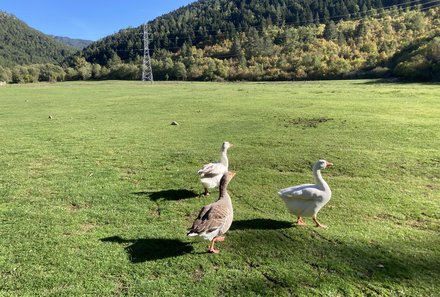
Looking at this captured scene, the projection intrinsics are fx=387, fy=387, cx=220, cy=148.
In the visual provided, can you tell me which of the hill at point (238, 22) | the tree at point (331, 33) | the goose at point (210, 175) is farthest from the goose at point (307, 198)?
the hill at point (238, 22)

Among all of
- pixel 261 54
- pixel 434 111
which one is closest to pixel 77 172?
pixel 434 111

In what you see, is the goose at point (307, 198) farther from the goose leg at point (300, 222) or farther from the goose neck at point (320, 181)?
the goose leg at point (300, 222)

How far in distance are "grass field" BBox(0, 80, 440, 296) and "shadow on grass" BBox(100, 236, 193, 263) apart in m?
0.04

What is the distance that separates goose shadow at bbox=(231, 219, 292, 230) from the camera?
8.36 meters

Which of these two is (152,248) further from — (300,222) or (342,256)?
(342,256)

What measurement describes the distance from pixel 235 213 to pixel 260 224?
84cm

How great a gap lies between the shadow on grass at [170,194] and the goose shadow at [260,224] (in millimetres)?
2290

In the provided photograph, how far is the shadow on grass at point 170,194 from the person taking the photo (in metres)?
10.4

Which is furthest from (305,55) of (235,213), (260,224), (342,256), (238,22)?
(342,256)

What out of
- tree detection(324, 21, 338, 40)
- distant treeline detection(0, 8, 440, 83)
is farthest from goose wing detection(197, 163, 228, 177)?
tree detection(324, 21, 338, 40)

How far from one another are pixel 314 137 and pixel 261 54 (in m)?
108

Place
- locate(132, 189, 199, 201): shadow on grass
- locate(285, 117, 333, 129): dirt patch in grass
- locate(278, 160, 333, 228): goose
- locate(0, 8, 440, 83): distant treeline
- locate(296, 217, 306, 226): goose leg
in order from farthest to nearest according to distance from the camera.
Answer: locate(0, 8, 440, 83): distant treeline, locate(285, 117, 333, 129): dirt patch in grass, locate(132, 189, 199, 201): shadow on grass, locate(296, 217, 306, 226): goose leg, locate(278, 160, 333, 228): goose

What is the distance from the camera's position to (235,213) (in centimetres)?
917

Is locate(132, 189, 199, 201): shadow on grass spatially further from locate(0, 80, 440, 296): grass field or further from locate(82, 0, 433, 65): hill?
locate(82, 0, 433, 65): hill
